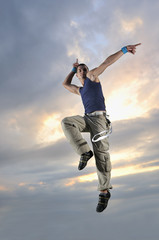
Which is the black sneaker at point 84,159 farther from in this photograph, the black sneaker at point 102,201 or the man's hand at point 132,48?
the man's hand at point 132,48

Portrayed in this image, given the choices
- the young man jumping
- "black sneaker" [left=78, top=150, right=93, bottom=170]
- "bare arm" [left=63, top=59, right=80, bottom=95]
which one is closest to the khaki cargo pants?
the young man jumping

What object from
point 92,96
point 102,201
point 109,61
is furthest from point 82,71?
point 102,201

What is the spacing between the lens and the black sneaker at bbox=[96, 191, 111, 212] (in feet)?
29.3

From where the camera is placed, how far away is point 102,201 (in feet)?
29.6

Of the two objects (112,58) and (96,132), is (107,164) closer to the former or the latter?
(96,132)

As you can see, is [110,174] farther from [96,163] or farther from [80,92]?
[80,92]

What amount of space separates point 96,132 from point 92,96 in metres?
1.10

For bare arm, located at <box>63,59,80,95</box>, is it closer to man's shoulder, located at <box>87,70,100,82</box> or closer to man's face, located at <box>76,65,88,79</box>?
man's face, located at <box>76,65,88,79</box>

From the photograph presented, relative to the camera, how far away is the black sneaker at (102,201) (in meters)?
8.92

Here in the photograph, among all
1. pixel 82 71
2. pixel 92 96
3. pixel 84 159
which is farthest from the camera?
pixel 82 71

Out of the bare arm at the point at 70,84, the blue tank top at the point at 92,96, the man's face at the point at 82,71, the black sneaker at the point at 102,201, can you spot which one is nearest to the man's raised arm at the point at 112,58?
the blue tank top at the point at 92,96

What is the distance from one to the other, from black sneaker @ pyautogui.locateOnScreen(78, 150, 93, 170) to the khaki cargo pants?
1.62 ft

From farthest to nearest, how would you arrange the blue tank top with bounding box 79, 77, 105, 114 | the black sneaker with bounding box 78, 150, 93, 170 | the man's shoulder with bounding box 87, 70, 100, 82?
the blue tank top with bounding box 79, 77, 105, 114, the man's shoulder with bounding box 87, 70, 100, 82, the black sneaker with bounding box 78, 150, 93, 170

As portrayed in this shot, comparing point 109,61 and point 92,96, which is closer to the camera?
point 109,61
